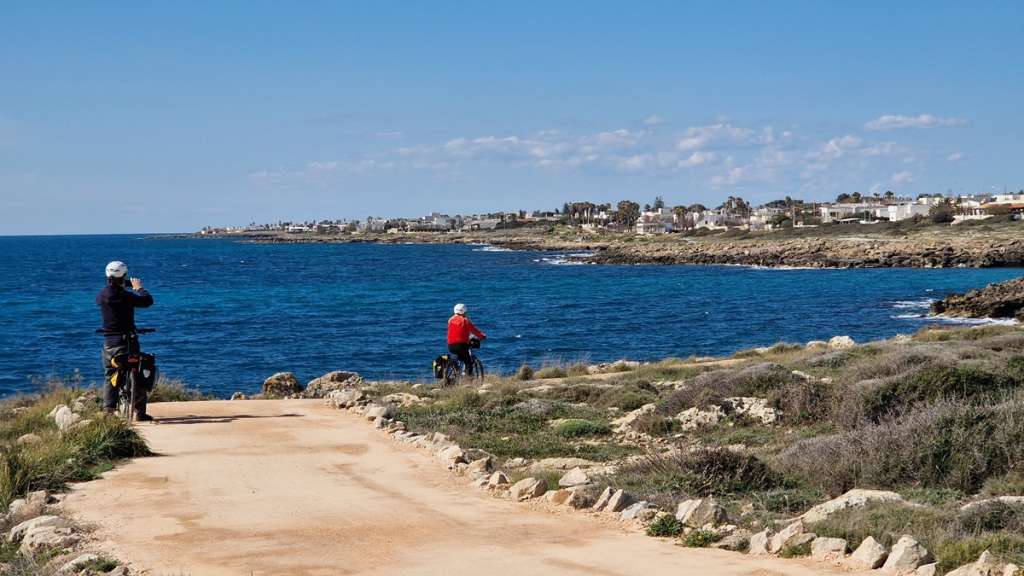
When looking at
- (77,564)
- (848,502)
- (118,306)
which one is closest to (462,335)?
(118,306)

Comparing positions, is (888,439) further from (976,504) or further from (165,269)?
(165,269)

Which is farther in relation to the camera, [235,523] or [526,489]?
[526,489]

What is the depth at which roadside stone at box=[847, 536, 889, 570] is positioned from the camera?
313 inches

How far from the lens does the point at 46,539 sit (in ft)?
30.0

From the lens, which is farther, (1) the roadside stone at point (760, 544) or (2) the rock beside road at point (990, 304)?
(2) the rock beside road at point (990, 304)

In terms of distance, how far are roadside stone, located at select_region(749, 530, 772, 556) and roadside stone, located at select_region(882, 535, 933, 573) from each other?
1.03m

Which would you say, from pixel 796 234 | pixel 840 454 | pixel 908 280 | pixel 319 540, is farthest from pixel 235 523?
pixel 796 234

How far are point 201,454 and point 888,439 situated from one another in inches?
333

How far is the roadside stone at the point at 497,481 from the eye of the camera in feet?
38.0

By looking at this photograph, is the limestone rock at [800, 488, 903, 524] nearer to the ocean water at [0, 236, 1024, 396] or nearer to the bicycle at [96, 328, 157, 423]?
the bicycle at [96, 328, 157, 423]

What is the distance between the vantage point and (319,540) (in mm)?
9289

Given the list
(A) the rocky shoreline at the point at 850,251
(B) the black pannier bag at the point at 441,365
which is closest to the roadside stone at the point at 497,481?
(B) the black pannier bag at the point at 441,365

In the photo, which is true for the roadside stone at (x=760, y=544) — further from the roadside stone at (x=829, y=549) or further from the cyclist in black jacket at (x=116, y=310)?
the cyclist in black jacket at (x=116, y=310)

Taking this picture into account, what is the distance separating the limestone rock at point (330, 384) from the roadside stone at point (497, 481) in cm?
1020
